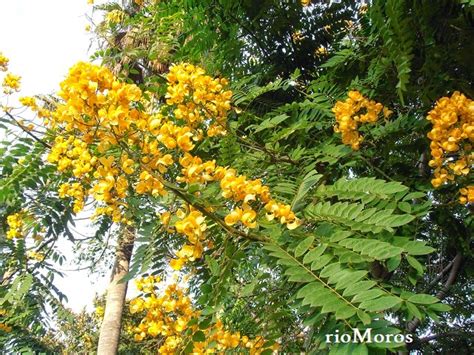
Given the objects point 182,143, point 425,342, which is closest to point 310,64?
point 182,143

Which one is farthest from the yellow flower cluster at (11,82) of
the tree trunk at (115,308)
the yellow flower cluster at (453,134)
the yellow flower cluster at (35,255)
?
the tree trunk at (115,308)

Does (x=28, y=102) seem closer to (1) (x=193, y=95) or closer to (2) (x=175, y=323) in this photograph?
A: (1) (x=193, y=95)

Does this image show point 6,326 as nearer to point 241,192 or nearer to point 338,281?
point 241,192

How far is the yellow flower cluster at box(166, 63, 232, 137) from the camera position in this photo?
5.55 feet

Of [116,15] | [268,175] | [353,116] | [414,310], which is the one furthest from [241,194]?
[116,15]

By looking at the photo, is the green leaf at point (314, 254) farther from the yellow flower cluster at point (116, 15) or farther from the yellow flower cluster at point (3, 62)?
the yellow flower cluster at point (116, 15)

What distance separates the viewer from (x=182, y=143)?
1.31 m

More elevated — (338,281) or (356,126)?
(356,126)

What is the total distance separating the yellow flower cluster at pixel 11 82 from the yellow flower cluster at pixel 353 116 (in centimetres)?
157

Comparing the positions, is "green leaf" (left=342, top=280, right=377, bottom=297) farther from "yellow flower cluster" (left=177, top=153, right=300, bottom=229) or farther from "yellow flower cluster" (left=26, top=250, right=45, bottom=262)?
"yellow flower cluster" (left=26, top=250, right=45, bottom=262)

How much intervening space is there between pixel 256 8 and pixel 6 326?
9.88 feet

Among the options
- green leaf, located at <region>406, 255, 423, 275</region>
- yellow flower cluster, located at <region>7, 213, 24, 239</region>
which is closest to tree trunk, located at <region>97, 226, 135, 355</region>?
yellow flower cluster, located at <region>7, 213, 24, 239</region>

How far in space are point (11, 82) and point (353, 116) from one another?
5.48 feet

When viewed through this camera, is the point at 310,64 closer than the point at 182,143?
No
